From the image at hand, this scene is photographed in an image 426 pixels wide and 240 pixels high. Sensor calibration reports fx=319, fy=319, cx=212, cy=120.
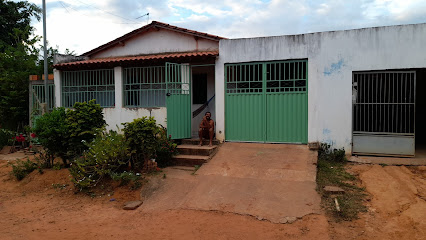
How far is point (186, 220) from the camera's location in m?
4.84

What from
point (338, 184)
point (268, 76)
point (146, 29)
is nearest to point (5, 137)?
point (146, 29)

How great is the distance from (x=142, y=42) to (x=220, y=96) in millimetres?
3961

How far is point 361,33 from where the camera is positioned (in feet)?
24.7

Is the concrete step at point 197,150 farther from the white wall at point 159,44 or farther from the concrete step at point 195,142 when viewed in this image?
the white wall at point 159,44

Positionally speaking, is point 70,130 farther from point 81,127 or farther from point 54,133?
point 54,133

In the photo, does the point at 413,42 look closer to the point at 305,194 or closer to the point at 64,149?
the point at 305,194

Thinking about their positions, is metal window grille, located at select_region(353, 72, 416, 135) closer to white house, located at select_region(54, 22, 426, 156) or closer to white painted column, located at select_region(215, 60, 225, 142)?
white house, located at select_region(54, 22, 426, 156)

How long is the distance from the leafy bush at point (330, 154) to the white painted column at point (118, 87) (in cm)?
590

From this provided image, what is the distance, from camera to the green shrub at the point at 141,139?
6742 millimetres

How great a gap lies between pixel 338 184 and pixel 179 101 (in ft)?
14.6

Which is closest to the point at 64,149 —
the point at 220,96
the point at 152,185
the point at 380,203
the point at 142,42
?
the point at 152,185

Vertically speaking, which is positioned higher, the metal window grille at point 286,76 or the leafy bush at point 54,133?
the metal window grille at point 286,76

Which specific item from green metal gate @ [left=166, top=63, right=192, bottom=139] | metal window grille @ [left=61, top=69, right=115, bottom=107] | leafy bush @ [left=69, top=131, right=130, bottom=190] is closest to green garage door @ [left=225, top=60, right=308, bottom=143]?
green metal gate @ [left=166, top=63, right=192, bottom=139]

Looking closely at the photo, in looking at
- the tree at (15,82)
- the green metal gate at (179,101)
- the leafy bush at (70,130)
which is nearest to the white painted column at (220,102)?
the green metal gate at (179,101)
